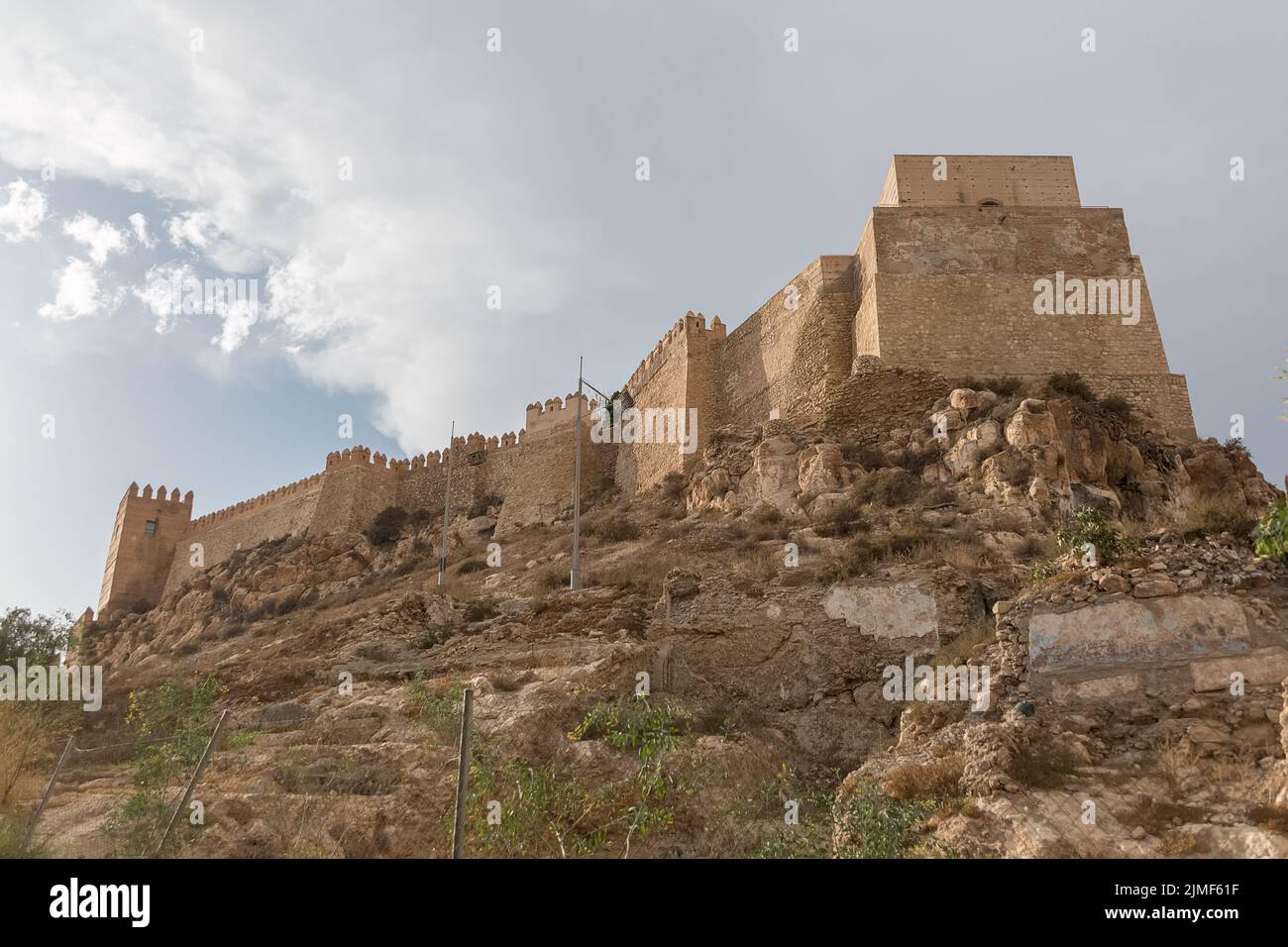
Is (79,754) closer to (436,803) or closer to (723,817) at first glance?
(436,803)

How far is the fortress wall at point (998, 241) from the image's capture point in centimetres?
2031

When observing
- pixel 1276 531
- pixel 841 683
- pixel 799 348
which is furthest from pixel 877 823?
pixel 799 348

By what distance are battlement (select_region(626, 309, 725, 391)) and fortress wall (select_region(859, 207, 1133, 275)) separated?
6057 millimetres

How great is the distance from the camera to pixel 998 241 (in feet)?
67.6

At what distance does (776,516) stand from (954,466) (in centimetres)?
336

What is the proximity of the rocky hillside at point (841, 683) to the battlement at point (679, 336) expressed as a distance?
25.8 ft

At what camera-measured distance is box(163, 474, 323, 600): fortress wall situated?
34.4m

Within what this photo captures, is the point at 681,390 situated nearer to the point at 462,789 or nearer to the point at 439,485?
the point at 439,485

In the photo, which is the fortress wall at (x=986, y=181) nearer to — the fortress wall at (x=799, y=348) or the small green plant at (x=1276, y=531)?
the fortress wall at (x=799, y=348)

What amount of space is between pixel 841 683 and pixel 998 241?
46.6ft

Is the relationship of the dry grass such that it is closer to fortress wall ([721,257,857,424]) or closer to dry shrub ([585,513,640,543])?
dry shrub ([585,513,640,543])

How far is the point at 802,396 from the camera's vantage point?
2173 centimetres

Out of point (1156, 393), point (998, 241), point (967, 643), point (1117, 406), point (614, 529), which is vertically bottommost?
point (967, 643)

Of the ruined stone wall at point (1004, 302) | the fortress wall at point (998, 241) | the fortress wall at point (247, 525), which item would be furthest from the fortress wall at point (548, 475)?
the fortress wall at point (998, 241)
